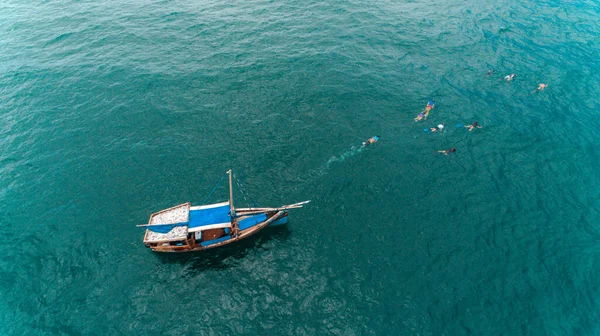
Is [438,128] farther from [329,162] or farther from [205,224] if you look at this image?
[205,224]

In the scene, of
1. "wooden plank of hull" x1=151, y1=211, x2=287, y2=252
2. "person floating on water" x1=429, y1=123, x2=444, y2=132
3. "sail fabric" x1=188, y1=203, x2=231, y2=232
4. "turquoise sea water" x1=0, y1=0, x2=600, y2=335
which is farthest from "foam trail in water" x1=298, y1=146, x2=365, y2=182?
"person floating on water" x1=429, y1=123, x2=444, y2=132

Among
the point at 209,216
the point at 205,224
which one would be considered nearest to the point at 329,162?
the point at 209,216

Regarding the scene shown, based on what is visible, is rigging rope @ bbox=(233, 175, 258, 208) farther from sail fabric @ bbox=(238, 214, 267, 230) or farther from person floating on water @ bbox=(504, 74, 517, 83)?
person floating on water @ bbox=(504, 74, 517, 83)

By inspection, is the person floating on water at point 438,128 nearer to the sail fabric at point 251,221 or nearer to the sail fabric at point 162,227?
the sail fabric at point 251,221

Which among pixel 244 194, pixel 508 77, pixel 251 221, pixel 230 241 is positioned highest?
pixel 508 77

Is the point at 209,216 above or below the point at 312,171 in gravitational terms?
above

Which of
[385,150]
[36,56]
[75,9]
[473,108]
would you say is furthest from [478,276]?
[75,9]

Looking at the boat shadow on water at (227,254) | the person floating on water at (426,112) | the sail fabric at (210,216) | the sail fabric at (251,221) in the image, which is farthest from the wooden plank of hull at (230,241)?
the person floating on water at (426,112)
